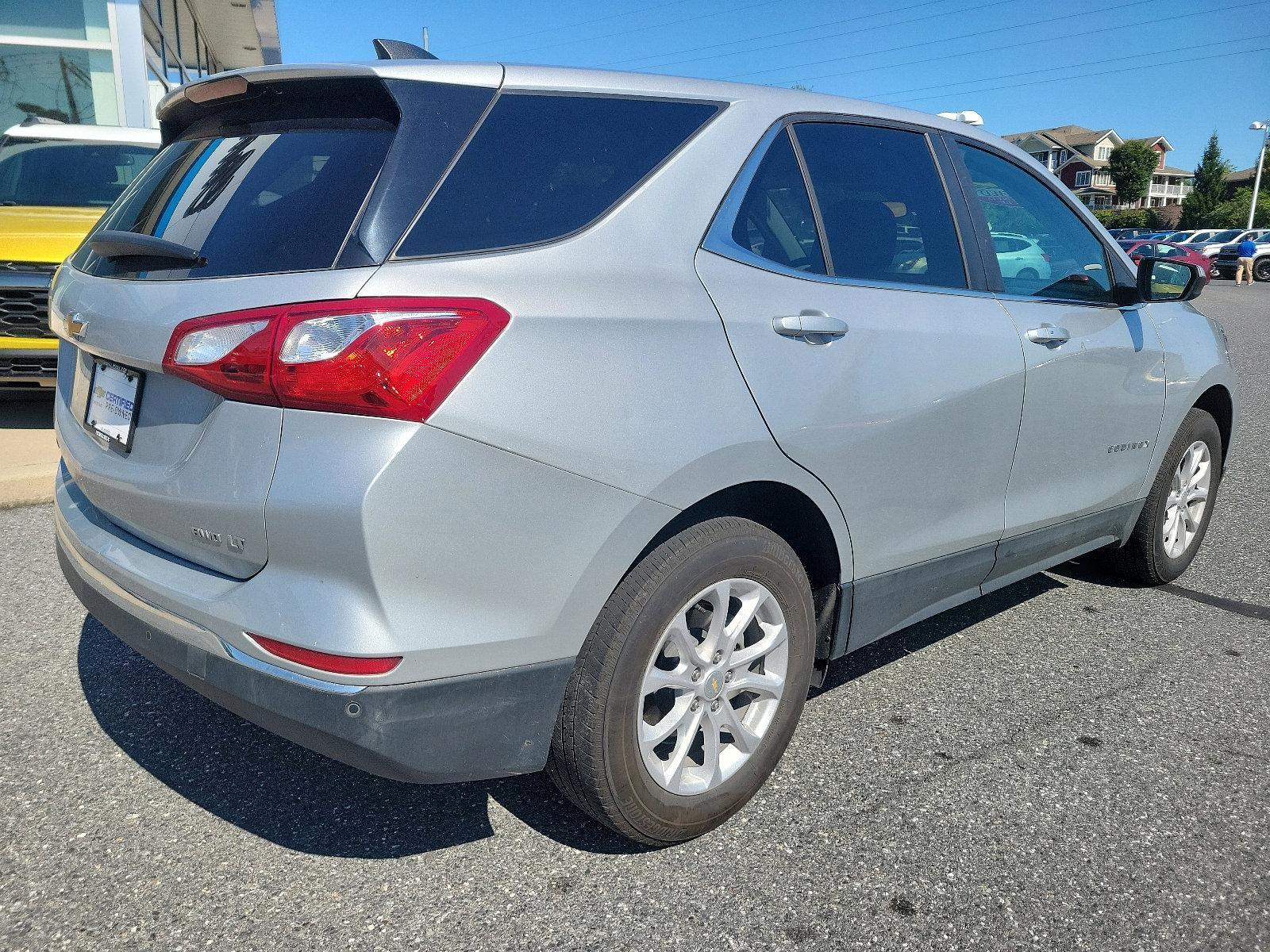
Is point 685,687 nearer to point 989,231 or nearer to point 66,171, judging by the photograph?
point 989,231

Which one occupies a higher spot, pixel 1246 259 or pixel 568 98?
pixel 568 98

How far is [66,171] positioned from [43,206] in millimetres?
570

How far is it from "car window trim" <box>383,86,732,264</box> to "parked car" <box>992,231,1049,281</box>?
1.18 metres

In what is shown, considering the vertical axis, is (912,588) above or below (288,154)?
below

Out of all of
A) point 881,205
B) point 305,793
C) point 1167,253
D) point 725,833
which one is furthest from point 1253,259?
point 305,793

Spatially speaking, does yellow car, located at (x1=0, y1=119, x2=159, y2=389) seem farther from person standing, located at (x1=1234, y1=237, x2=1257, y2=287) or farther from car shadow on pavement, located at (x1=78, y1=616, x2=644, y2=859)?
person standing, located at (x1=1234, y1=237, x2=1257, y2=287)

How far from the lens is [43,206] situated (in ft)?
22.3

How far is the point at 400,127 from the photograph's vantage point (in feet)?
6.56

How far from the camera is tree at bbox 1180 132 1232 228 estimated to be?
70.6 m

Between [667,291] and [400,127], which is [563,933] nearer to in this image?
[667,291]

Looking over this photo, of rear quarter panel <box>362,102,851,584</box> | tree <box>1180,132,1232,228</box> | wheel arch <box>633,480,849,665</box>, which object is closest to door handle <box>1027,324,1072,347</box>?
wheel arch <box>633,480,849,665</box>

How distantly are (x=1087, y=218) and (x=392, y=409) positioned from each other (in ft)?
9.23

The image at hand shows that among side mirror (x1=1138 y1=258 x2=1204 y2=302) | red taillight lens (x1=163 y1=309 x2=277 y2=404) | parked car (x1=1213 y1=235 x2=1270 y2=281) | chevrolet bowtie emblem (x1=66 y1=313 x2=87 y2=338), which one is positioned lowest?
parked car (x1=1213 y1=235 x2=1270 y2=281)

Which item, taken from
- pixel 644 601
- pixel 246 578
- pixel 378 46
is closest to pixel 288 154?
pixel 378 46
